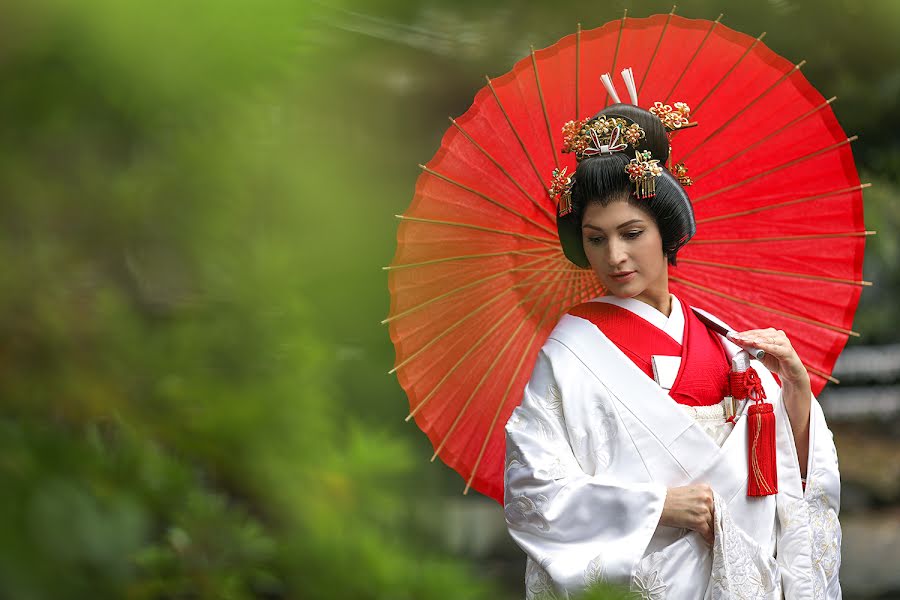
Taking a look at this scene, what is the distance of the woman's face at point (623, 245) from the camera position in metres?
1.52

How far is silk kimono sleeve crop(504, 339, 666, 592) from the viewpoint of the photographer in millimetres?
1415

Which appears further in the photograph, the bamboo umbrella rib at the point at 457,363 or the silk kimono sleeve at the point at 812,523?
the bamboo umbrella rib at the point at 457,363

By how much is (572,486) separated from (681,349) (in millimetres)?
326

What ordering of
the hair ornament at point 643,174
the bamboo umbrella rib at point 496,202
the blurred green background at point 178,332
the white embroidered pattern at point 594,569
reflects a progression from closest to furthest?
the blurred green background at point 178,332 → the white embroidered pattern at point 594,569 → the hair ornament at point 643,174 → the bamboo umbrella rib at point 496,202

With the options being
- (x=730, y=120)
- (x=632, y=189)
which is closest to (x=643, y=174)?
(x=632, y=189)

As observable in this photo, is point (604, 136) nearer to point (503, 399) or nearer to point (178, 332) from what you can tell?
point (503, 399)

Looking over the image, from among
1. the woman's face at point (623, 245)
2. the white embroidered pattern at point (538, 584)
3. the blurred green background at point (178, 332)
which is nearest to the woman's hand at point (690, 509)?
the white embroidered pattern at point (538, 584)

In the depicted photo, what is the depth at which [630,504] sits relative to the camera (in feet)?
4.69

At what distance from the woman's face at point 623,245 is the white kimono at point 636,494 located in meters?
0.10

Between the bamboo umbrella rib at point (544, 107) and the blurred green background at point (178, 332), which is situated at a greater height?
the bamboo umbrella rib at point (544, 107)

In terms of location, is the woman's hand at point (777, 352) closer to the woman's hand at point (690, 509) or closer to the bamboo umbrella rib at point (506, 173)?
the woman's hand at point (690, 509)

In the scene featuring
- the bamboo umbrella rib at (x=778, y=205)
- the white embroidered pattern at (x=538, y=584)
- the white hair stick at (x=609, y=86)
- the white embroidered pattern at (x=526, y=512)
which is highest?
the white hair stick at (x=609, y=86)

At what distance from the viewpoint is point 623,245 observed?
1.53 meters

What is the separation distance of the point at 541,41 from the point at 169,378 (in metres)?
2.22
